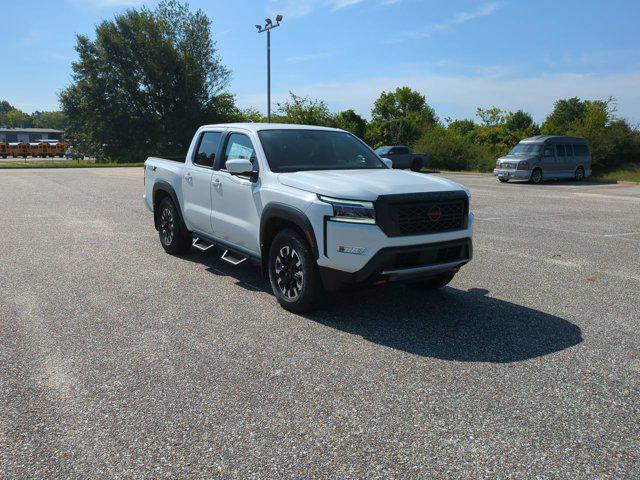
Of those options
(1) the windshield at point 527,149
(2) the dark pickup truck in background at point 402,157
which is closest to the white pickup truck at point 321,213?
(1) the windshield at point 527,149

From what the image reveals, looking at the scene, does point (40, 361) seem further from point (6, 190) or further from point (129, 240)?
point (6, 190)

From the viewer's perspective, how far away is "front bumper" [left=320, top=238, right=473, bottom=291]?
477 centimetres

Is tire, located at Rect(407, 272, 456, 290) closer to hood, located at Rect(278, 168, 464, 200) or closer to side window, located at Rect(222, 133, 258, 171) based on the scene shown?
hood, located at Rect(278, 168, 464, 200)

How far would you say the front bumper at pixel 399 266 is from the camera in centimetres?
477

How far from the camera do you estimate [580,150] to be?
89.0ft

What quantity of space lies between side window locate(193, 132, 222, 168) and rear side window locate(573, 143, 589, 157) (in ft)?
77.9

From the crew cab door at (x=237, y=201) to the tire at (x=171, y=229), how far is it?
1.26 meters

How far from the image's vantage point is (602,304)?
588 centimetres

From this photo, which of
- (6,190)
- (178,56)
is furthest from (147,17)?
(6,190)

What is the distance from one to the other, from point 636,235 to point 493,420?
29.4 feet

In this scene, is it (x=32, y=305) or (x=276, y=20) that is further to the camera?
(x=276, y=20)

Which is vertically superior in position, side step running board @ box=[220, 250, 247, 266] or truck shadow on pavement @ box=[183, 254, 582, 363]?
side step running board @ box=[220, 250, 247, 266]

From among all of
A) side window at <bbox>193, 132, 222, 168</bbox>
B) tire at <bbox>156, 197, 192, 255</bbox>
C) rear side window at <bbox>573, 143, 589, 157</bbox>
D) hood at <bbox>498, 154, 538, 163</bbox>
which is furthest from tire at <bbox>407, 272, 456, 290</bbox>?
rear side window at <bbox>573, 143, 589, 157</bbox>

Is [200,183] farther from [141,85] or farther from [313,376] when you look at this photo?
[141,85]
